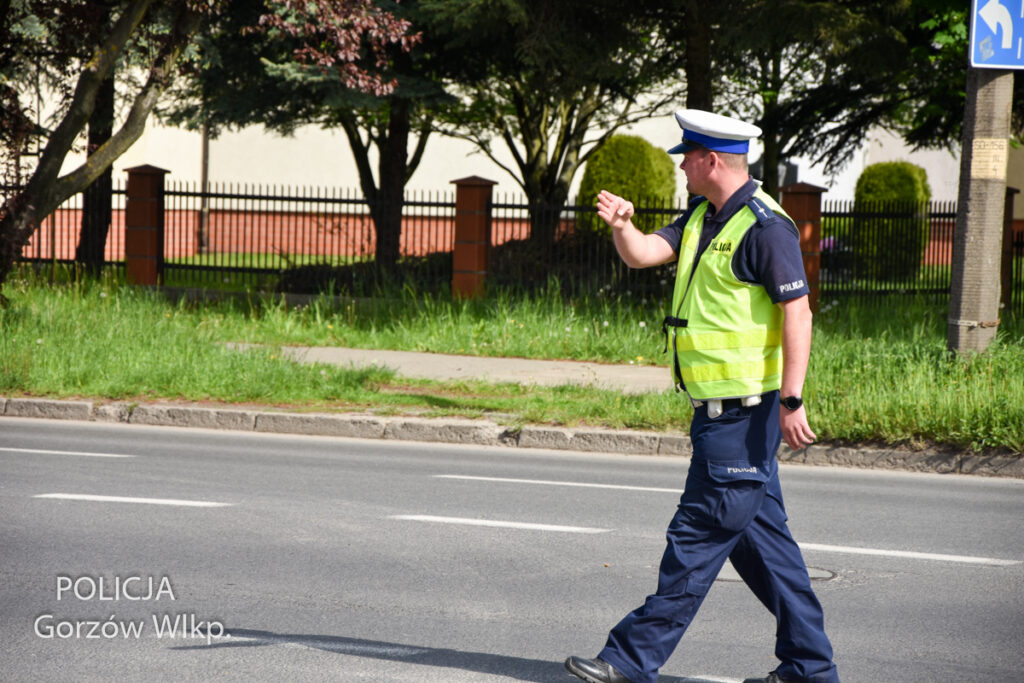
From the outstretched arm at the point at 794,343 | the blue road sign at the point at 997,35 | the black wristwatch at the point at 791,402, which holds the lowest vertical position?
the black wristwatch at the point at 791,402

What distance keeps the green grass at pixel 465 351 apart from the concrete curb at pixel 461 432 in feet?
0.62

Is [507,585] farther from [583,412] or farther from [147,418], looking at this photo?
[147,418]

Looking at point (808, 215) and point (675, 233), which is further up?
point (808, 215)

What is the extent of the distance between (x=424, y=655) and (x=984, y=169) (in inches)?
291

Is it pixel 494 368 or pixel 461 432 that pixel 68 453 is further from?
pixel 494 368

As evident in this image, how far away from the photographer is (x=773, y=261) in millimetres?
3920

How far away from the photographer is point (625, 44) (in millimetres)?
17078

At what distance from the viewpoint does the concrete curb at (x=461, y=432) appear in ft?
28.9

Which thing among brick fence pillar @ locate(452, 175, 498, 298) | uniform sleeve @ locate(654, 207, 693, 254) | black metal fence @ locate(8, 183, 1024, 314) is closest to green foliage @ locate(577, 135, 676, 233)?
black metal fence @ locate(8, 183, 1024, 314)

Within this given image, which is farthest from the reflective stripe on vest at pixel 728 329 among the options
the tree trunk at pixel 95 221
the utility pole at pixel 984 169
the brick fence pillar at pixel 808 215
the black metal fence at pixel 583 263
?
the tree trunk at pixel 95 221

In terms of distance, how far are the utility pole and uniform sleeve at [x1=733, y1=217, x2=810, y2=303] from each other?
6.66 metres

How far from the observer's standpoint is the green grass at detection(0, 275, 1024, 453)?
366 inches

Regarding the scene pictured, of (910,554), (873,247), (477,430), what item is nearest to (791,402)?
(910,554)

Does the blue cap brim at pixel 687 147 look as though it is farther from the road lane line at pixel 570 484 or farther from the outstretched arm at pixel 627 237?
the road lane line at pixel 570 484
